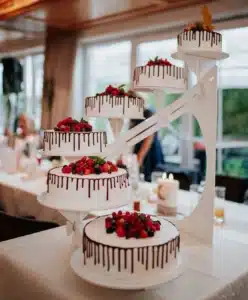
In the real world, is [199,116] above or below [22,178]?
above

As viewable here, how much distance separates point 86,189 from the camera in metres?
1.37

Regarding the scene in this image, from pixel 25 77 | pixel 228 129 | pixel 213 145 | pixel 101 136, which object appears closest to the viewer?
pixel 101 136

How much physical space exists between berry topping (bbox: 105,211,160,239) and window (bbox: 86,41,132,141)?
394cm

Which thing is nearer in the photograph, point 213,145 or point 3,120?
point 213,145

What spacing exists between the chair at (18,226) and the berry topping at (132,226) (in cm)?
77

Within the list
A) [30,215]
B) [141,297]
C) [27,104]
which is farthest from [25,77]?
[141,297]

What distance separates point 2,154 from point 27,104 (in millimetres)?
3646

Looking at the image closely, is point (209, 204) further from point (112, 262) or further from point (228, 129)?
point (228, 129)

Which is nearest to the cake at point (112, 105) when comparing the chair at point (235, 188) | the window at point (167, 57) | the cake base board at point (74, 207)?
the cake base board at point (74, 207)

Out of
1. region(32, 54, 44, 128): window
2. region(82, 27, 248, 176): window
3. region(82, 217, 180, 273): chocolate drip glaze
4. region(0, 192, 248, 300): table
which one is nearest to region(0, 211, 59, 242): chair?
region(0, 192, 248, 300): table

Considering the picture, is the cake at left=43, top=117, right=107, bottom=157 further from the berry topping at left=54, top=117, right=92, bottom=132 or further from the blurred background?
the blurred background

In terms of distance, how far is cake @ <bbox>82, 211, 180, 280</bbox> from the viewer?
113 cm

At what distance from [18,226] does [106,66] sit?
12.8ft

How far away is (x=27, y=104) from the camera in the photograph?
710 centimetres
